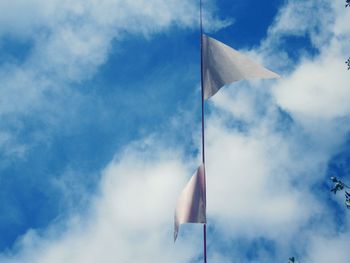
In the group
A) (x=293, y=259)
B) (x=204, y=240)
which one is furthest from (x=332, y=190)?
(x=204, y=240)

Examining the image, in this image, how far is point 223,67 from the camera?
737 cm

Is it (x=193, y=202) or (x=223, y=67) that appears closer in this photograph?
(x=193, y=202)

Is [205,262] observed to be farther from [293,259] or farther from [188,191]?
[293,259]

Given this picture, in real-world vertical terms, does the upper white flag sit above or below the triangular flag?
above

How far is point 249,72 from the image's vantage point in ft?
24.1

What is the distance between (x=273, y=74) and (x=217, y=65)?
3.46 feet

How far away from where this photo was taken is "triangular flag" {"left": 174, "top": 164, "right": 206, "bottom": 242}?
6.59m

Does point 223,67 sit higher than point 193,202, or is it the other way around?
point 223,67

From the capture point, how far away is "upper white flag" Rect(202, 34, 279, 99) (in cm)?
723

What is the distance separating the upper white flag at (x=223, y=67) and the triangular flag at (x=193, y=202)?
1.56 m

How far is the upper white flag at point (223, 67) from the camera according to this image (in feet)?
23.7

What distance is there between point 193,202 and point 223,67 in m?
2.59

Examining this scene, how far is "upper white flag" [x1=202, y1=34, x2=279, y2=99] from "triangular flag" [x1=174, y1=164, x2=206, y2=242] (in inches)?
61.4

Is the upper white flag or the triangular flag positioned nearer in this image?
the triangular flag
